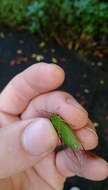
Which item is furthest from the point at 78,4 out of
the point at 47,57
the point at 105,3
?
the point at 47,57

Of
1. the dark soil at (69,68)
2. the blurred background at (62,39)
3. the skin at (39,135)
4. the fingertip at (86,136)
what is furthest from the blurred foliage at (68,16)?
the fingertip at (86,136)

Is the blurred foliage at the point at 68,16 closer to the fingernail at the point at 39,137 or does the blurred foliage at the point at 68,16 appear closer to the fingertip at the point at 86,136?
the fingertip at the point at 86,136

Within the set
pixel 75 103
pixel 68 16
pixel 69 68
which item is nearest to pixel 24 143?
pixel 75 103

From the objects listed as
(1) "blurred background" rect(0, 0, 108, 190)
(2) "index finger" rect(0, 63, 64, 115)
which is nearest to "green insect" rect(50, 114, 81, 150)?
(2) "index finger" rect(0, 63, 64, 115)

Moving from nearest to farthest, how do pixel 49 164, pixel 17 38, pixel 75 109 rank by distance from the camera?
pixel 75 109 → pixel 49 164 → pixel 17 38

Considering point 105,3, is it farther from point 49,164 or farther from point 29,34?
point 49,164

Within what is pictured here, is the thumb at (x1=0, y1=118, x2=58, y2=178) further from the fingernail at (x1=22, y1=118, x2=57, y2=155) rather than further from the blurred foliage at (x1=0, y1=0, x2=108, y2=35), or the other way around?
the blurred foliage at (x1=0, y1=0, x2=108, y2=35)

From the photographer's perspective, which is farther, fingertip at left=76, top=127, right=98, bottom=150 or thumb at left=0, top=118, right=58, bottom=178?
fingertip at left=76, top=127, right=98, bottom=150
